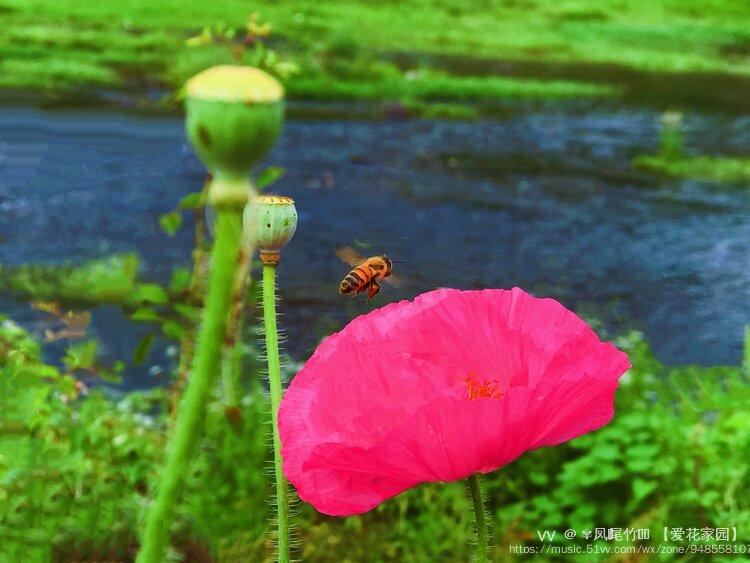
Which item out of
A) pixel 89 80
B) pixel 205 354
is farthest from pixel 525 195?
pixel 205 354

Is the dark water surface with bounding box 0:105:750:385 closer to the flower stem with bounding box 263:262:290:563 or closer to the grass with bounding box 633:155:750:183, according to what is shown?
the grass with bounding box 633:155:750:183

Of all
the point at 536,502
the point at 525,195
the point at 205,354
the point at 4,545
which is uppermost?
the point at 205,354

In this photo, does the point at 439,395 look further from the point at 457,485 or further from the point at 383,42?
the point at 383,42

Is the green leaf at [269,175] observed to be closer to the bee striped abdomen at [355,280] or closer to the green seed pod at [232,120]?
the bee striped abdomen at [355,280]

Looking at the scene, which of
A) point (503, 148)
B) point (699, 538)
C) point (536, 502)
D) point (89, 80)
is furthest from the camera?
point (503, 148)

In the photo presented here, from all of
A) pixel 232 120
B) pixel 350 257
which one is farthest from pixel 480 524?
pixel 350 257

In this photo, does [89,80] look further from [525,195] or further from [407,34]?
[525,195]

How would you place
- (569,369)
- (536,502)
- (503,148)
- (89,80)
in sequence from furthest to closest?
(503,148), (89,80), (536,502), (569,369)
